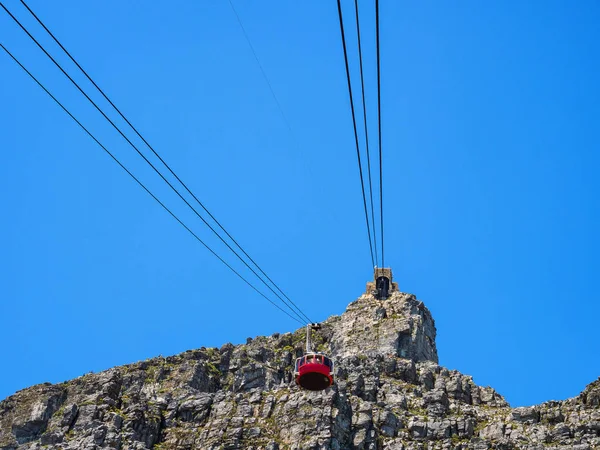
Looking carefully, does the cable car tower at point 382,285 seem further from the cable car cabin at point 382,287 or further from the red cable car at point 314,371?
the red cable car at point 314,371

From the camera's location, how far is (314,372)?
55656mm

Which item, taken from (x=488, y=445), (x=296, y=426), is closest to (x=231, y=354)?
(x=296, y=426)

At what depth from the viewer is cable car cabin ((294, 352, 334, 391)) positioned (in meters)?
55.7

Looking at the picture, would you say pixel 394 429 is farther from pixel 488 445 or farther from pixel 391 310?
pixel 391 310

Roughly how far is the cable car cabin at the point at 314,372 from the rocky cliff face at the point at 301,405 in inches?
1109

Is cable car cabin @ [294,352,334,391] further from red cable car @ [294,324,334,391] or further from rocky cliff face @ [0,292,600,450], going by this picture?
rocky cliff face @ [0,292,600,450]

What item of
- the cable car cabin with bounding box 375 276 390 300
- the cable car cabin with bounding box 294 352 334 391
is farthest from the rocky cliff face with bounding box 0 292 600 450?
the cable car cabin with bounding box 294 352 334 391

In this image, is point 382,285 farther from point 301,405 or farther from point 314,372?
point 314,372

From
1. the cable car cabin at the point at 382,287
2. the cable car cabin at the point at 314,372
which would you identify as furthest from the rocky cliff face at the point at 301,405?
the cable car cabin at the point at 314,372

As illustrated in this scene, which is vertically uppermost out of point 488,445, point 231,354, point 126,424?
point 231,354

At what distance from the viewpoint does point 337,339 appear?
120875mm

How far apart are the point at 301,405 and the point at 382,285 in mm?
50409

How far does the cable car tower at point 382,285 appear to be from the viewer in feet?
441

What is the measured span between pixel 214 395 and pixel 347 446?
20.5 meters
